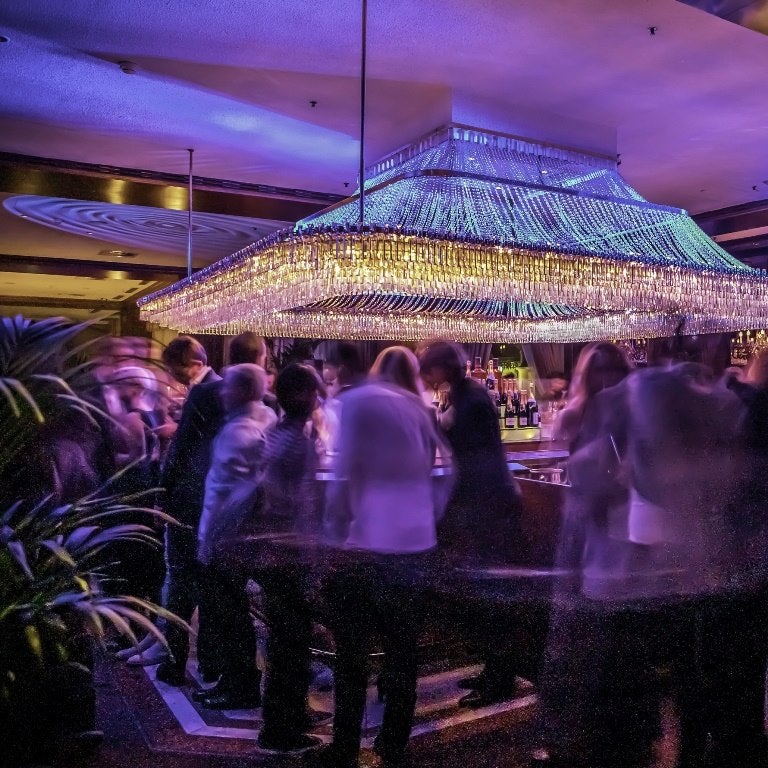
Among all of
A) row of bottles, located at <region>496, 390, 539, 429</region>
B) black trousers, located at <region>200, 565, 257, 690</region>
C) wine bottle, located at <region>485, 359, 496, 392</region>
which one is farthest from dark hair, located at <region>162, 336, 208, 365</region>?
wine bottle, located at <region>485, 359, 496, 392</region>

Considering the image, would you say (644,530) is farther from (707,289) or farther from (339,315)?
(339,315)

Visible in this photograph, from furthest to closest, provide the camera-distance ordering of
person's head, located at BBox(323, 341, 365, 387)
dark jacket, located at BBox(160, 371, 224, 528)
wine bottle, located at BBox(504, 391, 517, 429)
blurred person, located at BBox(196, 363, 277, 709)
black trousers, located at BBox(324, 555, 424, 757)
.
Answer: wine bottle, located at BBox(504, 391, 517, 429) → person's head, located at BBox(323, 341, 365, 387) → dark jacket, located at BBox(160, 371, 224, 528) → blurred person, located at BBox(196, 363, 277, 709) → black trousers, located at BBox(324, 555, 424, 757)

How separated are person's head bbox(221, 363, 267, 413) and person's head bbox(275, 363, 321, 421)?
26cm

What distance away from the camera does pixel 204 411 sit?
2965 mm

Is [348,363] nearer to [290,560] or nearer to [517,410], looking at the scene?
[290,560]

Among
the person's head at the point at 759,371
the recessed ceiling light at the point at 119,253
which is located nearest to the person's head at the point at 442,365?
the person's head at the point at 759,371

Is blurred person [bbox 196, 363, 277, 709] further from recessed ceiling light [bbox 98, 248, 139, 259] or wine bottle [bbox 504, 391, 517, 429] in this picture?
recessed ceiling light [bbox 98, 248, 139, 259]

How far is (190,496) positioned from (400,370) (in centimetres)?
118

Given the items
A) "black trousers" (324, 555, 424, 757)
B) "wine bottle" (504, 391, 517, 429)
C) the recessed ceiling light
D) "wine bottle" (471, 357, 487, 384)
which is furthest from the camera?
"wine bottle" (471, 357, 487, 384)

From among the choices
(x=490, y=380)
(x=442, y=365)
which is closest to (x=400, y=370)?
(x=442, y=365)

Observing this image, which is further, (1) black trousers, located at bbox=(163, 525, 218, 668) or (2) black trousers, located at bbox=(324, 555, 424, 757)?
(1) black trousers, located at bbox=(163, 525, 218, 668)

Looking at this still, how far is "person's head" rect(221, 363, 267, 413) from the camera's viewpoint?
287 cm

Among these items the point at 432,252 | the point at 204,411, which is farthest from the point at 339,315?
the point at 432,252

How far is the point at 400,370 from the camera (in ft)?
8.72
